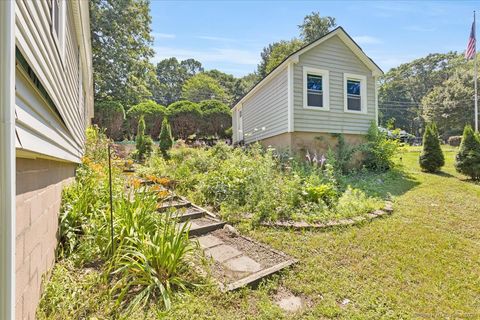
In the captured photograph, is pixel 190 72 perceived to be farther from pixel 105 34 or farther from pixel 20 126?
pixel 20 126

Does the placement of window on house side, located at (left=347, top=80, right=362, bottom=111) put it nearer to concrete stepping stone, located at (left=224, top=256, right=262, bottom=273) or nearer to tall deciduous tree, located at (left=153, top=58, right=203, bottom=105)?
concrete stepping stone, located at (left=224, top=256, right=262, bottom=273)

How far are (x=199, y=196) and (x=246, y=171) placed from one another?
3.85 ft

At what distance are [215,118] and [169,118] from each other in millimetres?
2850

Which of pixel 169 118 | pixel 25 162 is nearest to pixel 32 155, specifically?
pixel 25 162

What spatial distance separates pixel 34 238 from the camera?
2.00 metres

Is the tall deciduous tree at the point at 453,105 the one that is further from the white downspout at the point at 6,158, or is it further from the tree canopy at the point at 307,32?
the white downspout at the point at 6,158

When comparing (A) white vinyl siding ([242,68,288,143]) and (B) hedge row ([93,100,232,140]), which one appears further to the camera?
(B) hedge row ([93,100,232,140])

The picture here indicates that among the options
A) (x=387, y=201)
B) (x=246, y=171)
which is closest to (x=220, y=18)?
(x=246, y=171)

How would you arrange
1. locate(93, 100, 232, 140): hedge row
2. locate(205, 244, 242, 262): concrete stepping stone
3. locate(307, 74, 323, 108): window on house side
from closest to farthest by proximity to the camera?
locate(205, 244, 242, 262): concrete stepping stone < locate(307, 74, 323, 108): window on house side < locate(93, 100, 232, 140): hedge row

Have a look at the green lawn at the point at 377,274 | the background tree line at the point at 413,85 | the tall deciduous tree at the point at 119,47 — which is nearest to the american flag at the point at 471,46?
the green lawn at the point at 377,274

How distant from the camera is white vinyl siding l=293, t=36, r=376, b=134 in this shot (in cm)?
927

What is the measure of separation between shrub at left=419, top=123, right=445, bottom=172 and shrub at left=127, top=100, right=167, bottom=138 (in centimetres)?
1278

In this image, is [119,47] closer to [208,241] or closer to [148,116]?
[148,116]

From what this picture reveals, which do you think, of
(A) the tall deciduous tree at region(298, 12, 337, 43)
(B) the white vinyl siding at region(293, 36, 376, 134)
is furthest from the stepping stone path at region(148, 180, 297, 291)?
(A) the tall deciduous tree at region(298, 12, 337, 43)
